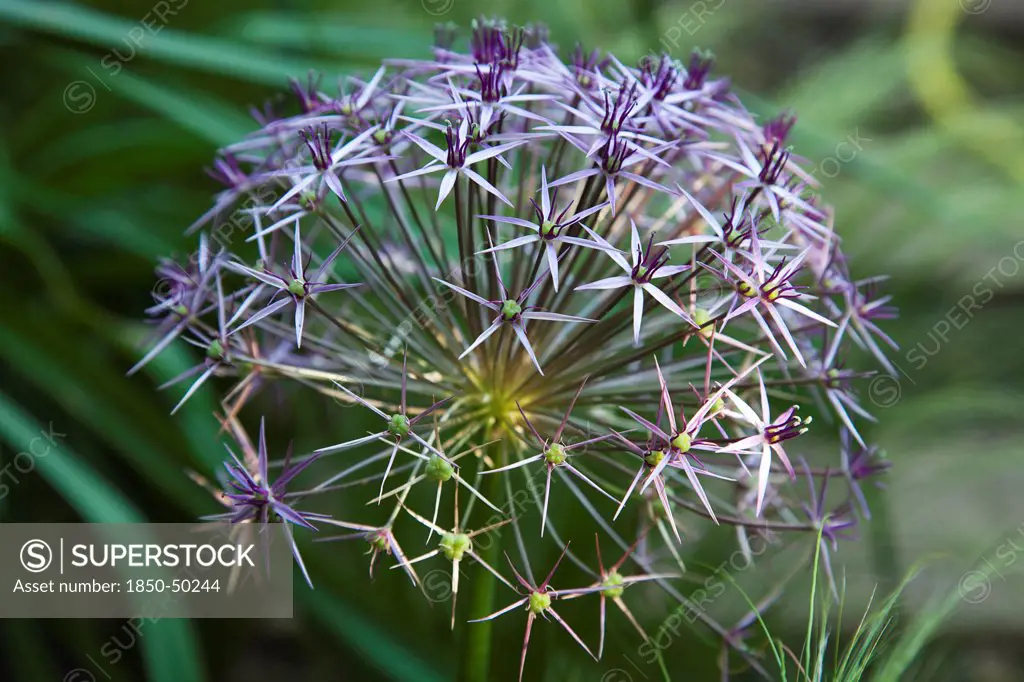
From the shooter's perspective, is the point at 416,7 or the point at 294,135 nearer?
the point at 294,135

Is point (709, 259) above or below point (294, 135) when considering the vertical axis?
below

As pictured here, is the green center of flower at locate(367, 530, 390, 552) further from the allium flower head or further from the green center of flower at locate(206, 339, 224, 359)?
the green center of flower at locate(206, 339, 224, 359)

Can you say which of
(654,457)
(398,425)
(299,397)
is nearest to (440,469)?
(398,425)

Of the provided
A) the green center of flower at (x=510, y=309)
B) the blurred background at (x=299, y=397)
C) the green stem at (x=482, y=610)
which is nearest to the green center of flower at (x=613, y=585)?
the green stem at (x=482, y=610)

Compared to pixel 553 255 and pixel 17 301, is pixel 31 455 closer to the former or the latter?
pixel 17 301

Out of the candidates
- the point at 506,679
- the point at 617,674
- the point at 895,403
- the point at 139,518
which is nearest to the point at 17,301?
the point at 139,518

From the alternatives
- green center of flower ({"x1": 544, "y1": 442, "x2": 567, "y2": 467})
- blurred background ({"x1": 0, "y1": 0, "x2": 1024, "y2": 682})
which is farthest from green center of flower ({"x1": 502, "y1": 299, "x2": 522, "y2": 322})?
blurred background ({"x1": 0, "y1": 0, "x2": 1024, "y2": 682})

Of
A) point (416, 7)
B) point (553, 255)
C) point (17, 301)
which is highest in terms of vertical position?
point (416, 7)
